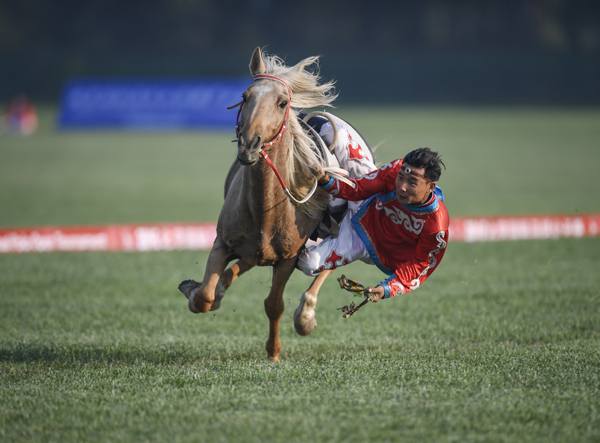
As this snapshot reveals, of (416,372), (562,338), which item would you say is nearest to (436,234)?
(416,372)

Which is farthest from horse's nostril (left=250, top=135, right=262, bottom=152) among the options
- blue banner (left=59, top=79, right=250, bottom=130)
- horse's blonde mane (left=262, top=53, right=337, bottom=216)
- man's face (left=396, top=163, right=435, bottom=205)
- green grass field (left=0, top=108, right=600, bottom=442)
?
blue banner (left=59, top=79, right=250, bottom=130)

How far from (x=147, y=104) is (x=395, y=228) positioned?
1074 inches

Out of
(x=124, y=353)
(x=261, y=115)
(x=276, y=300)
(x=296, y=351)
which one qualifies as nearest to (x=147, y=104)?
(x=124, y=353)

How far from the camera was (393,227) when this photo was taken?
4.89 m

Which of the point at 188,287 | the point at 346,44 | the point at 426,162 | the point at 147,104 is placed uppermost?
the point at 346,44

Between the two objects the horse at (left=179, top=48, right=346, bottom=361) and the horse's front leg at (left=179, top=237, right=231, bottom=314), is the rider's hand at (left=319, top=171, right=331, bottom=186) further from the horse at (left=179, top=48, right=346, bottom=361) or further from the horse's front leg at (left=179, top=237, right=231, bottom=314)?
the horse's front leg at (left=179, top=237, right=231, bottom=314)

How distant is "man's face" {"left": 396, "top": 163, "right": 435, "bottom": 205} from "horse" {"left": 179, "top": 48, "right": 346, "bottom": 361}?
1.81 feet

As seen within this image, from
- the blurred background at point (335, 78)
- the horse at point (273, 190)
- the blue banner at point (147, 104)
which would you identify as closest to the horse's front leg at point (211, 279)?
the horse at point (273, 190)

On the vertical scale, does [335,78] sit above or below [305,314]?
above

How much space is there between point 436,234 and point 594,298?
349cm

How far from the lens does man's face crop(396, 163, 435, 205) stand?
446 cm

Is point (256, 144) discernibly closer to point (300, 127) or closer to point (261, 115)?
point (261, 115)

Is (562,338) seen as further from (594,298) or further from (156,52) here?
(156,52)

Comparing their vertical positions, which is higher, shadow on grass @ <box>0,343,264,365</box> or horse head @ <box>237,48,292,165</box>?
horse head @ <box>237,48,292,165</box>
